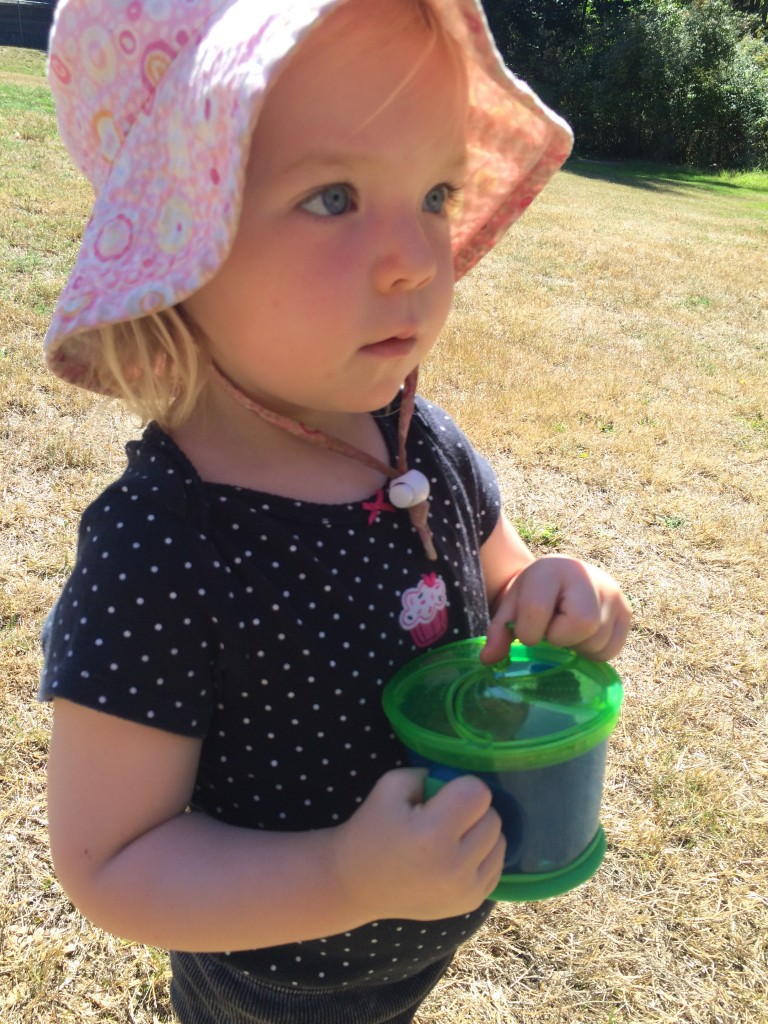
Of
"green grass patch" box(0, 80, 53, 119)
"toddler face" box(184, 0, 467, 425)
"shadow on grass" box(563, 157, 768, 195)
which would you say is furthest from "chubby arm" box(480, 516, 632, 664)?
"shadow on grass" box(563, 157, 768, 195)

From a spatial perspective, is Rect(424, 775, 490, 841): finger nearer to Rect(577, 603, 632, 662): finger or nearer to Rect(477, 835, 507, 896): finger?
Rect(477, 835, 507, 896): finger

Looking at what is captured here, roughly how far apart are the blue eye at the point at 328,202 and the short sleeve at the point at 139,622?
403mm

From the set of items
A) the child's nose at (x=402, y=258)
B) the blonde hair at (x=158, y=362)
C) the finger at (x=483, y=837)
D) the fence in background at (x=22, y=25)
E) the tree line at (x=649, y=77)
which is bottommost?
the fence in background at (x=22, y=25)

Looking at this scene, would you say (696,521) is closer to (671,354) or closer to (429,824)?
(671,354)

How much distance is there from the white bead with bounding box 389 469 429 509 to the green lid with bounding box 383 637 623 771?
8.4 inches

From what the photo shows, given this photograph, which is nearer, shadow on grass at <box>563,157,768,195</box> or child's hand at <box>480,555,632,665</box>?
child's hand at <box>480,555,632,665</box>

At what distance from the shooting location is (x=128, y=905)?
1071 millimetres

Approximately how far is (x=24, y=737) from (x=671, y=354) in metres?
4.99

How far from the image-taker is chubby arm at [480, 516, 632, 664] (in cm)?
128

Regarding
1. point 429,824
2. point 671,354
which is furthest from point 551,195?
point 429,824

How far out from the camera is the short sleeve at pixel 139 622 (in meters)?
1.05

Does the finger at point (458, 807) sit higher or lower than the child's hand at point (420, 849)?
higher

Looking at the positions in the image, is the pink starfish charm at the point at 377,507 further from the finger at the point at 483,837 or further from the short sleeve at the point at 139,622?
the finger at the point at 483,837

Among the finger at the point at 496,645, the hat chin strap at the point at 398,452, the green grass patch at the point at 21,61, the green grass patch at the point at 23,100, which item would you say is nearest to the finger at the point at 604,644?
the finger at the point at 496,645
